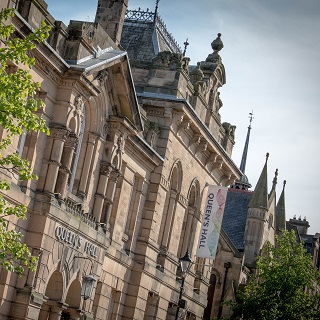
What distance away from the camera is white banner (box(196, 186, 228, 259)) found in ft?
167

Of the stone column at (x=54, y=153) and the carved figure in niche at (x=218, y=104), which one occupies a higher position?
the carved figure in niche at (x=218, y=104)

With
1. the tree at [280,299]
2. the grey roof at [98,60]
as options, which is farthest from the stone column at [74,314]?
the tree at [280,299]

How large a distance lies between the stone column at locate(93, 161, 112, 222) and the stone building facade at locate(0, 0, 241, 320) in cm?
5

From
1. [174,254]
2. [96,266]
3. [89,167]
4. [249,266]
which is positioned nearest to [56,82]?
[89,167]

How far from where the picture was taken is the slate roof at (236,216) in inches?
2968

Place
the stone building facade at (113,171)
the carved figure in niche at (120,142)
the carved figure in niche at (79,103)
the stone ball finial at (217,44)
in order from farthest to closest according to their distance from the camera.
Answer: the stone ball finial at (217,44), the carved figure in niche at (120,142), the carved figure in niche at (79,103), the stone building facade at (113,171)

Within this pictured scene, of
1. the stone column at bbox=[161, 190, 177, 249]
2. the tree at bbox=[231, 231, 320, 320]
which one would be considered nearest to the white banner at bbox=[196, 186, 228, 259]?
the stone column at bbox=[161, 190, 177, 249]

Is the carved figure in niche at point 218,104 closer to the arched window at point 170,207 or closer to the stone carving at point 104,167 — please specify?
the arched window at point 170,207

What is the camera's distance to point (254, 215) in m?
74.9

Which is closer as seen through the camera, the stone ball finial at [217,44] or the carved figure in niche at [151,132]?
the carved figure in niche at [151,132]

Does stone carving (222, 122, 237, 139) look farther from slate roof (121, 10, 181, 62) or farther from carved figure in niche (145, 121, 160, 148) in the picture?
carved figure in niche (145, 121, 160, 148)

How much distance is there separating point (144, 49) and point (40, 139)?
17949mm

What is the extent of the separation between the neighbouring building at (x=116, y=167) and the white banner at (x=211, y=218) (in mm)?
618

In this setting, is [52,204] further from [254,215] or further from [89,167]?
[254,215]
